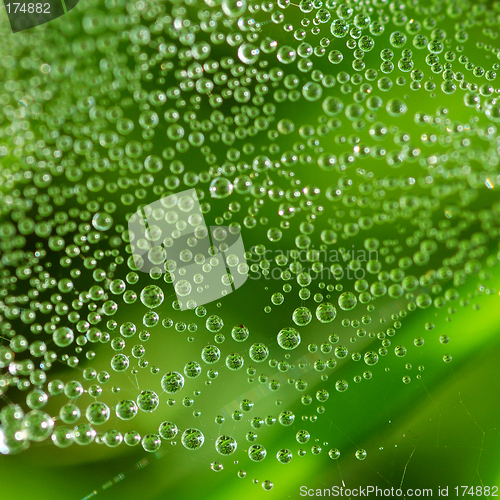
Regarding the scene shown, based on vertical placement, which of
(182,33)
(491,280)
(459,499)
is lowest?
(459,499)

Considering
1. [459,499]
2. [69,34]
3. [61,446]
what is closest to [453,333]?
[459,499]

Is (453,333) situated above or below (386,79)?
below

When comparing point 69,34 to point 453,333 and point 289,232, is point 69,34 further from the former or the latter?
point 453,333

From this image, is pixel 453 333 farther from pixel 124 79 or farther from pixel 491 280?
pixel 124 79

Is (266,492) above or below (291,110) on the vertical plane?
below

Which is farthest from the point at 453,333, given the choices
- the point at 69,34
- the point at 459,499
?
the point at 69,34

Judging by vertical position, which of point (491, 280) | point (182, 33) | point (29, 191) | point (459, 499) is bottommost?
point (459, 499)
